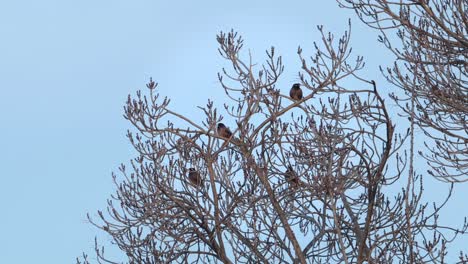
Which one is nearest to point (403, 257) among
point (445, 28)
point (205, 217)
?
point (205, 217)

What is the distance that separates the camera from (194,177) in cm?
1093

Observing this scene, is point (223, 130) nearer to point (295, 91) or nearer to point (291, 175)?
point (291, 175)

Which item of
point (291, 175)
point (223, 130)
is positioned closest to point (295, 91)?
point (223, 130)

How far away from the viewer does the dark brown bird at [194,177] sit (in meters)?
10.8

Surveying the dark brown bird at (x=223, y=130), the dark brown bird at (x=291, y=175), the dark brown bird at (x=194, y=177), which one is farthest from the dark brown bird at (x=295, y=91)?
the dark brown bird at (x=194, y=177)

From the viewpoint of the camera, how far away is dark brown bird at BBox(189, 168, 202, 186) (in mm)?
10781

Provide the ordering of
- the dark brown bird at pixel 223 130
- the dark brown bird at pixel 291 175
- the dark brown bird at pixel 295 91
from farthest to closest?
the dark brown bird at pixel 295 91 < the dark brown bird at pixel 223 130 < the dark brown bird at pixel 291 175

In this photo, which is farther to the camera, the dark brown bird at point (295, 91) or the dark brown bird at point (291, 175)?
the dark brown bird at point (295, 91)

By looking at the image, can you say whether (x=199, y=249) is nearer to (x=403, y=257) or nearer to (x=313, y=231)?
(x=313, y=231)

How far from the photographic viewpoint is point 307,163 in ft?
33.3

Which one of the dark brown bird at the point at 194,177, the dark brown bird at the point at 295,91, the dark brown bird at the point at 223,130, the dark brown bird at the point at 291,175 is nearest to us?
the dark brown bird at the point at 291,175

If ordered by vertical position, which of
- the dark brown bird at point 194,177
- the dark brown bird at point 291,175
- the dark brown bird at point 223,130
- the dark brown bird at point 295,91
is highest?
the dark brown bird at point 295,91

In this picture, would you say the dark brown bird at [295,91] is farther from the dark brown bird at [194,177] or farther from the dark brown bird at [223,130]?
the dark brown bird at [194,177]

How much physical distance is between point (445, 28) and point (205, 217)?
16.1 ft
